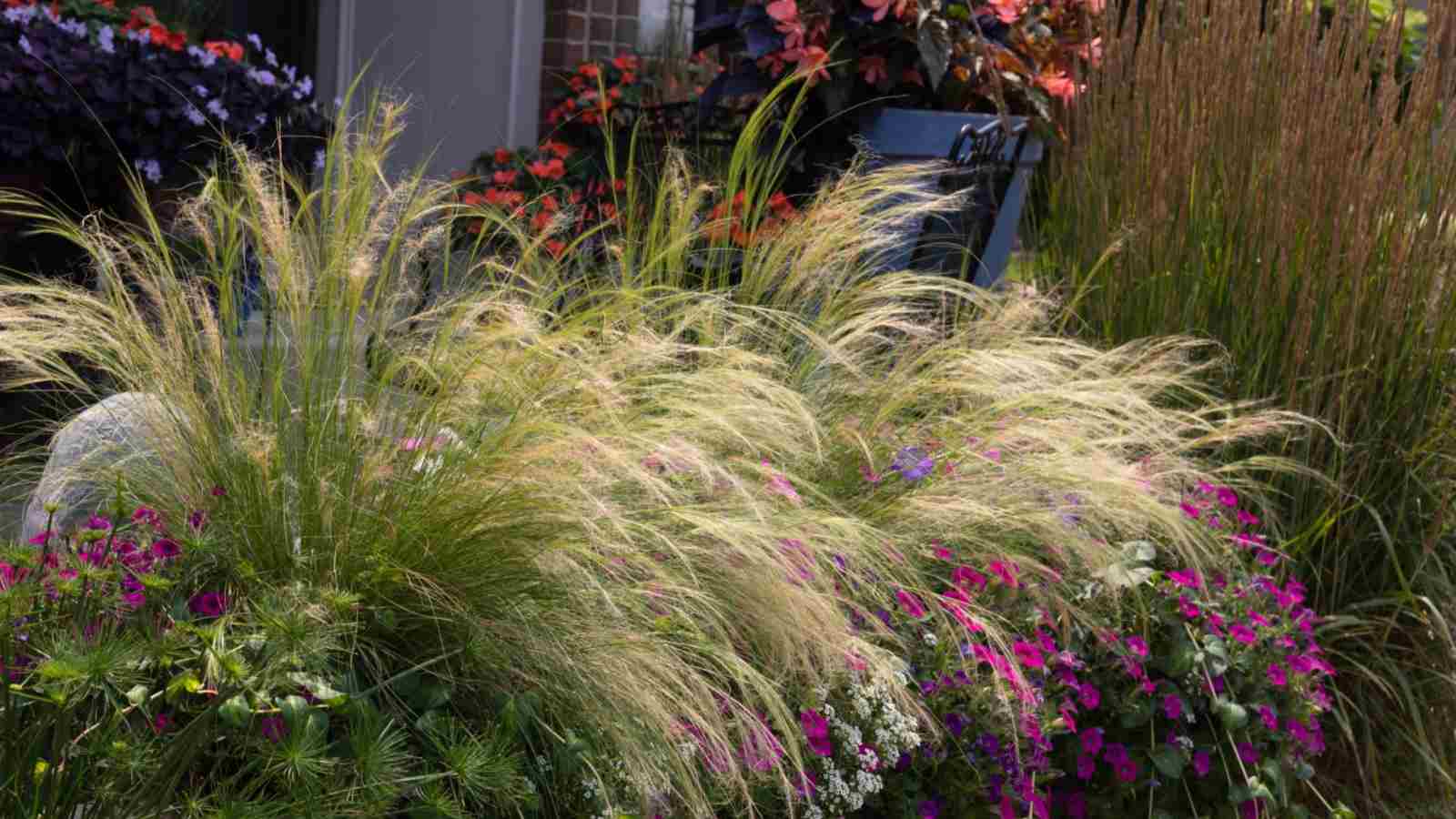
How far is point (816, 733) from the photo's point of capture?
1.98m

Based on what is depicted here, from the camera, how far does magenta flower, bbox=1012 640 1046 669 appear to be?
7.30 ft

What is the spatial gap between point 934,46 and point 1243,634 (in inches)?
87.9

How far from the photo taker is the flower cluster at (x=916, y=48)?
4172 mm

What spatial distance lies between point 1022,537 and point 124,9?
3808 millimetres

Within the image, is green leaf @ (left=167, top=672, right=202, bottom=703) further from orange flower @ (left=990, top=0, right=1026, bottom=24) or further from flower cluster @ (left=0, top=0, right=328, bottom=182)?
orange flower @ (left=990, top=0, right=1026, bottom=24)

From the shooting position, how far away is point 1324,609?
3.09 meters

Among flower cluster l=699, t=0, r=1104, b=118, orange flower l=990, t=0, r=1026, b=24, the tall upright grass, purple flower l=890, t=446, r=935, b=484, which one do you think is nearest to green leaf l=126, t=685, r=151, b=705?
purple flower l=890, t=446, r=935, b=484

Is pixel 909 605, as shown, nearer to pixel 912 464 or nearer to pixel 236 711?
pixel 912 464

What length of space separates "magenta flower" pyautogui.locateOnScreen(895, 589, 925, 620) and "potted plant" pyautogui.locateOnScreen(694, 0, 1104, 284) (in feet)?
6.36

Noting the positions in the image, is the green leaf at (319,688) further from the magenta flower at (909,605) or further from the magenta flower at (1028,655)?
the magenta flower at (1028,655)

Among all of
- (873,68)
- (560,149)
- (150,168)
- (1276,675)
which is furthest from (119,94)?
(1276,675)

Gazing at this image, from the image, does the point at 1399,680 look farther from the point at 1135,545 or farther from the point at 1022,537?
the point at 1022,537

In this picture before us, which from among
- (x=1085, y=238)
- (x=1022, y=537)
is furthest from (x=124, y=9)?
(x=1022, y=537)

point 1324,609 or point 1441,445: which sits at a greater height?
point 1441,445
